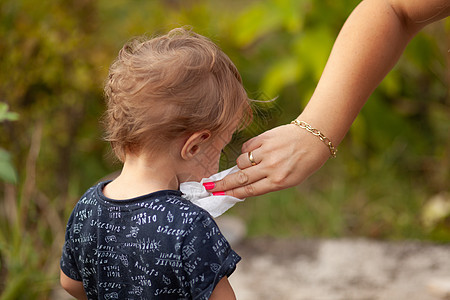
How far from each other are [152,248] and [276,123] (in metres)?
1.69

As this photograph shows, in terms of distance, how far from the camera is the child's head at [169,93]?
1377mm

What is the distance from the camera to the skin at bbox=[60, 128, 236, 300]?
143cm

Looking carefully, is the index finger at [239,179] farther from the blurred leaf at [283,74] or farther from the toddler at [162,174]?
the blurred leaf at [283,74]

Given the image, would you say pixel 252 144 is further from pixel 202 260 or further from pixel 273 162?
pixel 202 260

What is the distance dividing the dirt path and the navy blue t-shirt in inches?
72.3

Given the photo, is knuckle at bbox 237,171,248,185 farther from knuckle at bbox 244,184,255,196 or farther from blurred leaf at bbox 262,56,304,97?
blurred leaf at bbox 262,56,304,97

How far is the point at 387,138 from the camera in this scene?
4.54m

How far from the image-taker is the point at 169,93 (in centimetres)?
137

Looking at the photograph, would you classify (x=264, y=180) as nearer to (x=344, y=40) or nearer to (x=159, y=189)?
(x=159, y=189)

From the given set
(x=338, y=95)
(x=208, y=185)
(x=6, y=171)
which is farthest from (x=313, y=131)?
(x=6, y=171)

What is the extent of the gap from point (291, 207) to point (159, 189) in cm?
314

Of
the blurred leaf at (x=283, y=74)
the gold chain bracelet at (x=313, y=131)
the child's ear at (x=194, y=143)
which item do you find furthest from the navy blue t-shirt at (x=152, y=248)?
the blurred leaf at (x=283, y=74)

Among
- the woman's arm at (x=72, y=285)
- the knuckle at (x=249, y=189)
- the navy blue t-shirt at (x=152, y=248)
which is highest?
the knuckle at (x=249, y=189)

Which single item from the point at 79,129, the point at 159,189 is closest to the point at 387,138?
the point at 79,129
